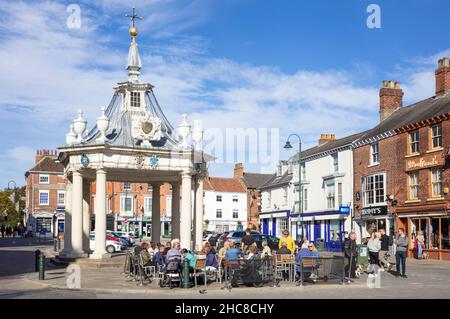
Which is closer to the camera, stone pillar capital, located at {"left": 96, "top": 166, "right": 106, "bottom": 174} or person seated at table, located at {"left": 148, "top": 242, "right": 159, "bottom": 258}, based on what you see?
person seated at table, located at {"left": 148, "top": 242, "right": 159, "bottom": 258}

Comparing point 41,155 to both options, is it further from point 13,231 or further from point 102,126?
point 102,126

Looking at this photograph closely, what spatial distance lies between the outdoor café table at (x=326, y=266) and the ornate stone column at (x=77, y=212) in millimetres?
10483

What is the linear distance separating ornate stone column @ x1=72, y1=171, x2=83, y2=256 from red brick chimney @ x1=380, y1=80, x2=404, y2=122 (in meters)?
28.4

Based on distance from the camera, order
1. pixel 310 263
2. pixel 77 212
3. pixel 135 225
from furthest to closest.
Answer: pixel 135 225 → pixel 77 212 → pixel 310 263

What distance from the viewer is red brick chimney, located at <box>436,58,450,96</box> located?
3929 cm

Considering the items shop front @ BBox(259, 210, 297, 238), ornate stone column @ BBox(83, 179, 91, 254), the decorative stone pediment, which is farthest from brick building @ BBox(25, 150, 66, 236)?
the decorative stone pediment

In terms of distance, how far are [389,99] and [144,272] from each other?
106 feet

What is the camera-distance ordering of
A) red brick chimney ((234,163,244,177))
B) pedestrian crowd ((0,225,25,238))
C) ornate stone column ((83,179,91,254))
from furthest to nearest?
red brick chimney ((234,163,244,177)) → pedestrian crowd ((0,225,25,238)) → ornate stone column ((83,179,91,254))

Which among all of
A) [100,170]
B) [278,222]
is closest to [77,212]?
[100,170]

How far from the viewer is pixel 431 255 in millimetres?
35500

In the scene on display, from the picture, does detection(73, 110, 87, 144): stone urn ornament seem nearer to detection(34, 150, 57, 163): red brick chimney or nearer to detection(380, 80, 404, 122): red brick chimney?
detection(380, 80, 404, 122): red brick chimney

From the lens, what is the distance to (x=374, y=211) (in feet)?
137
